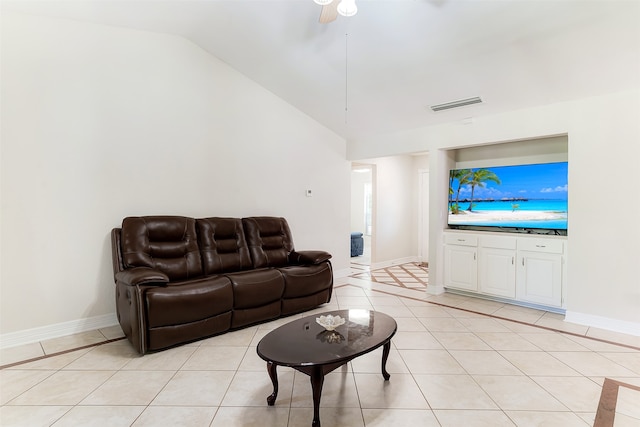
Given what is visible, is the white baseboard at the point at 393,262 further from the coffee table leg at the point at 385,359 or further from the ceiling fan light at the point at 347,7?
the ceiling fan light at the point at 347,7

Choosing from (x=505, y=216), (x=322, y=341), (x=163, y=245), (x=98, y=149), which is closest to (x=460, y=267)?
(x=505, y=216)

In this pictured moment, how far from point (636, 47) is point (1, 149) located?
5485 mm

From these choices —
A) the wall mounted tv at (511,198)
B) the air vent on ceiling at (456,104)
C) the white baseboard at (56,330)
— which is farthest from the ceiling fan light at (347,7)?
the white baseboard at (56,330)

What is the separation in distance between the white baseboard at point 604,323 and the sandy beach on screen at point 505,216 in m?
1.10

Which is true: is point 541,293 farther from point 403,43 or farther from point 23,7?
point 23,7

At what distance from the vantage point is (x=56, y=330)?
3117mm

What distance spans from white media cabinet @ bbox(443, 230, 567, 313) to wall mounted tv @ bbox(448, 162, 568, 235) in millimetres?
201

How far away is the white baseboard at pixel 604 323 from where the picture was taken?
10.4 ft

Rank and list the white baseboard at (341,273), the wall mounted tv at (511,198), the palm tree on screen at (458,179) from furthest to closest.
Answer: the white baseboard at (341,273), the palm tree on screen at (458,179), the wall mounted tv at (511,198)

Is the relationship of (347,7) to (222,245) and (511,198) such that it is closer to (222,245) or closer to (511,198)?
(222,245)

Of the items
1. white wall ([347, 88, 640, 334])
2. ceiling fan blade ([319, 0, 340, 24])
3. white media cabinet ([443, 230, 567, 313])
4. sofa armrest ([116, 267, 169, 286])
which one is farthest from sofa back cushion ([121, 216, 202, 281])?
white wall ([347, 88, 640, 334])

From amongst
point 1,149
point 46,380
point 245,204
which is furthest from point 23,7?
point 46,380

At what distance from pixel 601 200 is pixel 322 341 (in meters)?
3.26

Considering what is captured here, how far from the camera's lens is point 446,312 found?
152 inches
